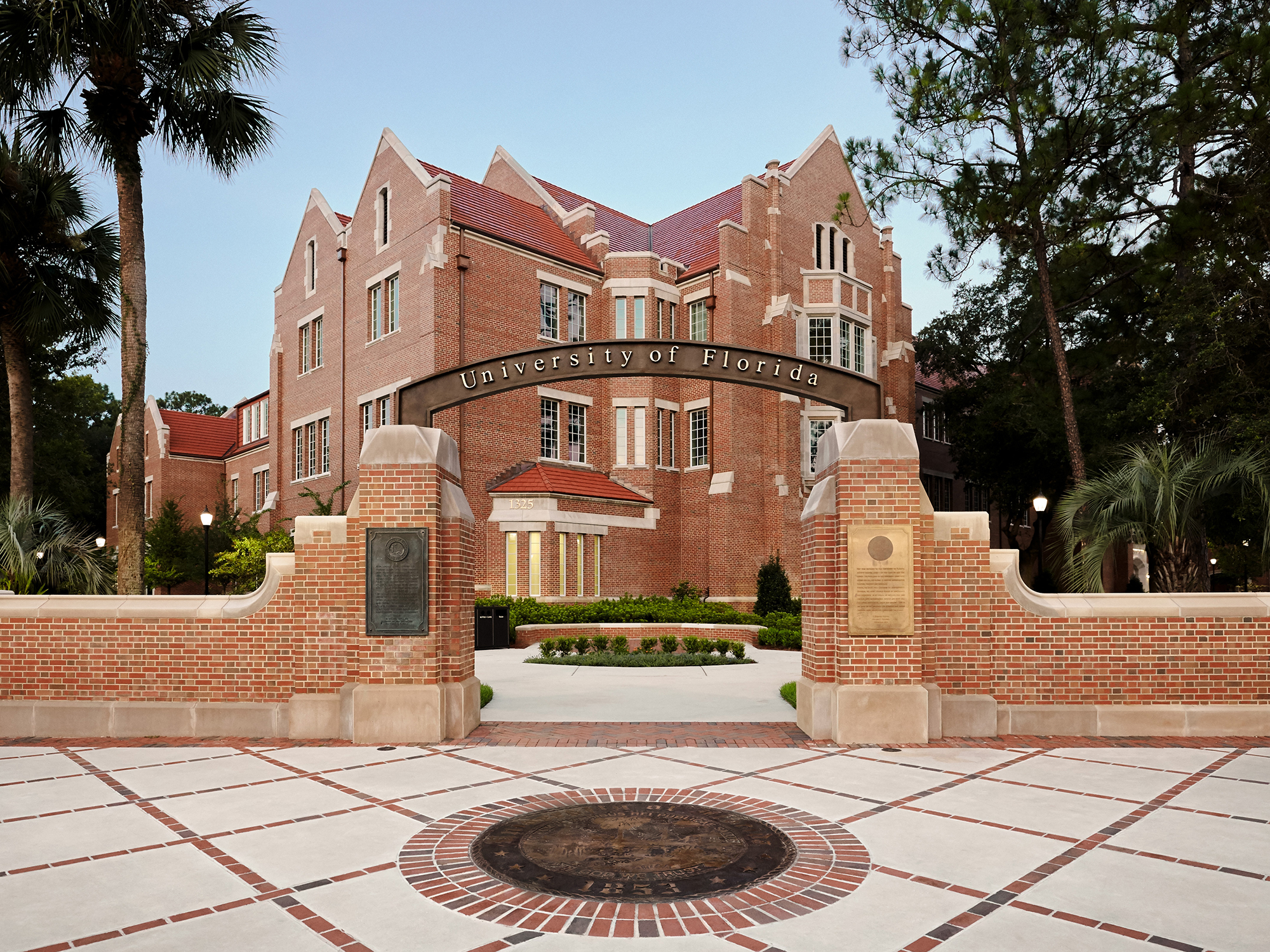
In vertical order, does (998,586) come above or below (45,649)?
above

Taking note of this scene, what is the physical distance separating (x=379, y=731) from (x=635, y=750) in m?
2.66

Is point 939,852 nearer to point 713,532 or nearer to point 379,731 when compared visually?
point 379,731

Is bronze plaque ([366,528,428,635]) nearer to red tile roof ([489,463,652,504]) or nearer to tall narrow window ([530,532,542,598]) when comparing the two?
red tile roof ([489,463,652,504])

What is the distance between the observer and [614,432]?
3083cm

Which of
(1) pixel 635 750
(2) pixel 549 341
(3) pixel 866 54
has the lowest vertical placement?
(1) pixel 635 750

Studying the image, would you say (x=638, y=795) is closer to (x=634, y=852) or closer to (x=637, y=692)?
(x=634, y=852)

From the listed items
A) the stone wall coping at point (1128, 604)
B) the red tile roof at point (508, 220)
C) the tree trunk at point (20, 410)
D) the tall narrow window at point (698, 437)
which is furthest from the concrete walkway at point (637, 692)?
the red tile roof at point (508, 220)

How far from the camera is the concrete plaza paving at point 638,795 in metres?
4.02

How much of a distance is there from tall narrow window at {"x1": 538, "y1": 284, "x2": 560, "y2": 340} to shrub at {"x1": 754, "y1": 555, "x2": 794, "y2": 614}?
423 inches

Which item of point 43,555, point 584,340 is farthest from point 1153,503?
point 584,340

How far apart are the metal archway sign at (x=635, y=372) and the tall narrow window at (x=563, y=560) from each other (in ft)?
55.2

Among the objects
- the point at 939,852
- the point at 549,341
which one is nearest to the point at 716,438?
the point at 549,341

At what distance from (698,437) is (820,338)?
6.11 metres

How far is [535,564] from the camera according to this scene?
26547mm
